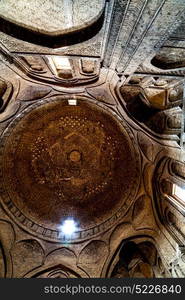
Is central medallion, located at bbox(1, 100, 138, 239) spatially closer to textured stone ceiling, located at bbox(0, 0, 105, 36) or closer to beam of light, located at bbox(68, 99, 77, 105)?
beam of light, located at bbox(68, 99, 77, 105)

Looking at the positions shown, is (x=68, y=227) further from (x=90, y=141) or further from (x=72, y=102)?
(x=72, y=102)

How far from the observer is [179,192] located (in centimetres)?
677

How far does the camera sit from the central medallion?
831cm

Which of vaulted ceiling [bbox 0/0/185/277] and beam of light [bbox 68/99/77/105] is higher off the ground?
beam of light [bbox 68/99/77/105]

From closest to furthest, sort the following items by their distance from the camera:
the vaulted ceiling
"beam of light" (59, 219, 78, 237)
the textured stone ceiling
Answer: the textured stone ceiling < the vaulted ceiling < "beam of light" (59, 219, 78, 237)

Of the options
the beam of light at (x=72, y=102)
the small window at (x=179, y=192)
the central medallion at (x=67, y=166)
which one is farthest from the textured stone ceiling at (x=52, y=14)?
the small window at (x=179, y=192)

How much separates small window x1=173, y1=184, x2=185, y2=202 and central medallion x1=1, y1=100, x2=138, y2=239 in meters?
1.60

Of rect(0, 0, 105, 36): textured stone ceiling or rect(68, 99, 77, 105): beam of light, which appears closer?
rect(0, 0, 105, 36): textured stone ceiling

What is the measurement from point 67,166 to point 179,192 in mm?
4820

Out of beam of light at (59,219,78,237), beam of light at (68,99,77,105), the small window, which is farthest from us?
beam of light at (59,219,78,237)

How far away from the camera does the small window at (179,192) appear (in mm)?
6533

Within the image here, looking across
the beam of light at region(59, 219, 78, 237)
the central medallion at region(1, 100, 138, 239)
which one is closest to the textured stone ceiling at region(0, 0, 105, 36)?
the central medallion at region(1, 100, 138, 239)

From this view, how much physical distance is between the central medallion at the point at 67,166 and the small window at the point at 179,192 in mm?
1604

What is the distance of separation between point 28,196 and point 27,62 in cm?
544
